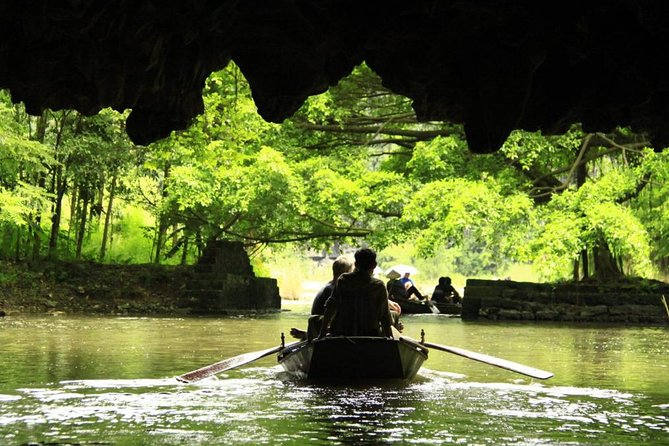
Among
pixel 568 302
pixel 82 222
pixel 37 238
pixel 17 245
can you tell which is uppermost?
pixel 82 222

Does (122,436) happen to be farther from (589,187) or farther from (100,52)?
(589,187)

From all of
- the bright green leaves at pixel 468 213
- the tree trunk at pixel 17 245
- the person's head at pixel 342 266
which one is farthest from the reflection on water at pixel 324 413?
the tree trunk at pixel 17 245

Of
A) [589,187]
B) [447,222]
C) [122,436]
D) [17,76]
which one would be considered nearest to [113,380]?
[122,436]

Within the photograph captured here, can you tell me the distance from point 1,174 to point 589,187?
14.3m

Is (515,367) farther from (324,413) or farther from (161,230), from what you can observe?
(161,230)

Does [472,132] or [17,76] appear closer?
[17,76]

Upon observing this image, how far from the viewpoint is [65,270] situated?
93.6 feet

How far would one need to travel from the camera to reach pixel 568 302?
27.5 metres

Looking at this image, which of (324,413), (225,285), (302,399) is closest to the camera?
(324,413)

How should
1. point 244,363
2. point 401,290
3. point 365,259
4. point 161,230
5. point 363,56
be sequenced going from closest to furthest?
point 363,56 → point 365,259 → point 244,363 → point 401,290 → point 161,230

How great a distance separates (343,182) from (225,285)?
4.15m

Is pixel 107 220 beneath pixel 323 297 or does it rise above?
above

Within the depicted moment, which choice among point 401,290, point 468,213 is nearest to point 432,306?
point 401,290

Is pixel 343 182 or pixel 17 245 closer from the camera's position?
pixel 343 182
